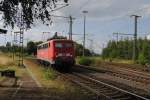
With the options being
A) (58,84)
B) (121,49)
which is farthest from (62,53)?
(121,49)

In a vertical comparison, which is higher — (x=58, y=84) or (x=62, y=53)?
(x=62, y=53)

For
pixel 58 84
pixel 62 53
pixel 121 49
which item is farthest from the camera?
pixel 121 49

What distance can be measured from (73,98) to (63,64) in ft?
76.3

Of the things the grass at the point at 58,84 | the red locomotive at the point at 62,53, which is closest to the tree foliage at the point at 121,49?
the red locomotive at the point at 62,53

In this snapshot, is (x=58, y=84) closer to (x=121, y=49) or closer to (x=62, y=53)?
(x=62, y=53)

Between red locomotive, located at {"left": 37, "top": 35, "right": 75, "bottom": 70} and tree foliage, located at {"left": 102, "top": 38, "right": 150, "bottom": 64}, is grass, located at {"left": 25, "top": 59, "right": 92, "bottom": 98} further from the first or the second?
tree foliage, located at {"left": 102, "top": 38, "right": 150, "bottom": 64}

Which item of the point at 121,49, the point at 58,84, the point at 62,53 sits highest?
the point at 121,49

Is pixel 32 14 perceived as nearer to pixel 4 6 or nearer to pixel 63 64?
pixel 4 6

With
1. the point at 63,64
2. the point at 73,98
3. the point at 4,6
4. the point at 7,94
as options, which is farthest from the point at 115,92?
the point at 63,64

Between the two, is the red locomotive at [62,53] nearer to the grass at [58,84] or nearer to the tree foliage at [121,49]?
the grass at [58,84]

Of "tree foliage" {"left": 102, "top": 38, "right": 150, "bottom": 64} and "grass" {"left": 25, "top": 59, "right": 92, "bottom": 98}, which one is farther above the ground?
"tree foliage" {"left": 102, "top": 38, "right": 150, "bottom": 64}

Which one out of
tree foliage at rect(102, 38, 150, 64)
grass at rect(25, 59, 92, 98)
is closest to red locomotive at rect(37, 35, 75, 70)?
grass at rect(25, 59, 92, 98)

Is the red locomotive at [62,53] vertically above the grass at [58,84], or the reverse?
the red locomotive at [62,53]

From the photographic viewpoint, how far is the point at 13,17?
1922cm
